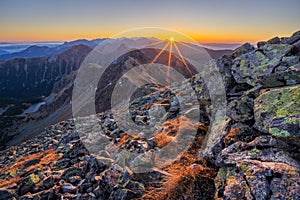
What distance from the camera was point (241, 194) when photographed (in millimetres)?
7148

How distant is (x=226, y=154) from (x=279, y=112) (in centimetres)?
292

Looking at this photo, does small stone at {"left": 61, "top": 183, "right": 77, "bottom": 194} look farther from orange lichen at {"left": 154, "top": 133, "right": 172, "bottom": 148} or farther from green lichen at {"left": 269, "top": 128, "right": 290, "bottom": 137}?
green lichen at {"left": 269, "top": 128, "right": 290, "bottom": 137}

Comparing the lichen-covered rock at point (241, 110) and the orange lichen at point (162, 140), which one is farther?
the orange lichen at point (162, 140)

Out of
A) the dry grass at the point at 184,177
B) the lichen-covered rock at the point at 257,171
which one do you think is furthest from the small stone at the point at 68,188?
the lichen-covered rock at the point at 257,171

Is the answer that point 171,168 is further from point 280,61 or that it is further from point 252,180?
point 280,61

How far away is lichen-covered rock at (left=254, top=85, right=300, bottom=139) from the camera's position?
809cm

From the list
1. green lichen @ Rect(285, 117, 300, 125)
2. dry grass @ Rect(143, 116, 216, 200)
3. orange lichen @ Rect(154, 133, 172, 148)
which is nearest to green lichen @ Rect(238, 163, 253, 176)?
dry grass @ Rect(143, 116, 216, 200)

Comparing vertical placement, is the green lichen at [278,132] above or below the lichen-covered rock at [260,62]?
below

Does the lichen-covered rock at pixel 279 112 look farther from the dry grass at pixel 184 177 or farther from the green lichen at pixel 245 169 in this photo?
the dry grass at pixel 184 177

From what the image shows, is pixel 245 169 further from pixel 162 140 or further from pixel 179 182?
pixel 162 140

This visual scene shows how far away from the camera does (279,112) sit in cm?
886

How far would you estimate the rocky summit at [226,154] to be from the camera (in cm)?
762

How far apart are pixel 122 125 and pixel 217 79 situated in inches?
399

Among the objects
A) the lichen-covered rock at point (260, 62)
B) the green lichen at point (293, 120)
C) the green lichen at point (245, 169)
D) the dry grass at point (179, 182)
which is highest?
the lichen-covered rock at point (260, 62)
